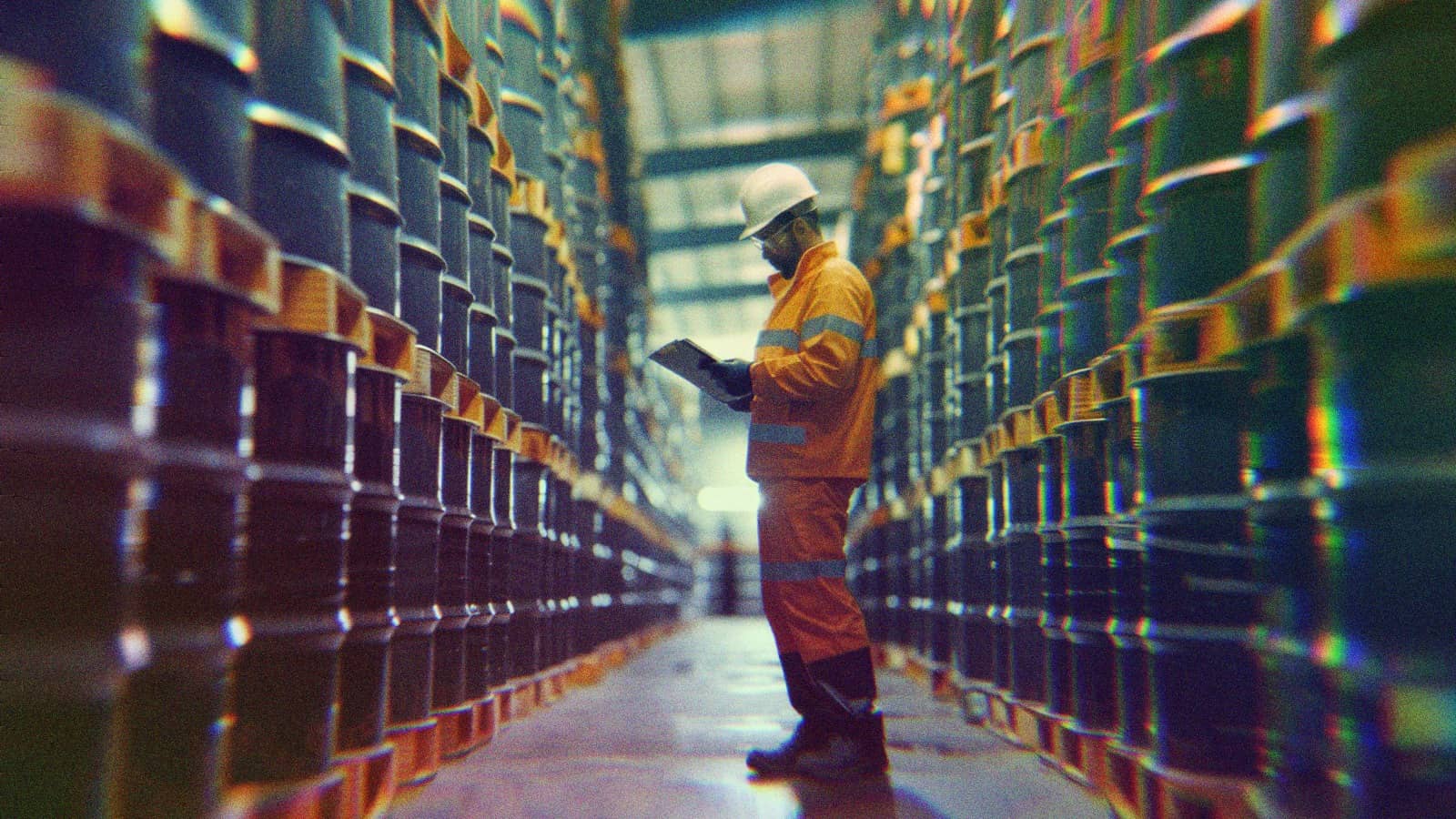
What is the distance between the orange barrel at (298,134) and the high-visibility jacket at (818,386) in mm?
1361

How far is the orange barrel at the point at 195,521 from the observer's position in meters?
1.98

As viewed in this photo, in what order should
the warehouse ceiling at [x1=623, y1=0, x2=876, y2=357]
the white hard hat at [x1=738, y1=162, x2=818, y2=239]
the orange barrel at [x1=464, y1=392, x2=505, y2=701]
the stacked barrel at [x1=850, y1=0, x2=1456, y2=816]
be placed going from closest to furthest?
1. the stacked barrel at [x1=850, y1=0, x2=1456, y2=816]
2. the white hard hat at [x1=738, y1=162, x2=818, y2=239]
3. the orange barrel at [x1=464, y1=392, x2=505, y2=701]
4. the warehouse ceiling at [x1=623, y1=0, x2=876, y2=357]

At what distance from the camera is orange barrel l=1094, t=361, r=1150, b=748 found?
3.07 m

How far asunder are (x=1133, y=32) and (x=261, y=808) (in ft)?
9.54

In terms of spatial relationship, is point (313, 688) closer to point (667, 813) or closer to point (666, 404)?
point (667, 813)

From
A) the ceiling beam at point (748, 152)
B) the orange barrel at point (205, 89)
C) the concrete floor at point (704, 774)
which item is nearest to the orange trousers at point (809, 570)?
the concrete floor at point (704, 774)

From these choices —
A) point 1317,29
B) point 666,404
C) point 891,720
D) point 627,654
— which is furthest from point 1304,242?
point 666,404

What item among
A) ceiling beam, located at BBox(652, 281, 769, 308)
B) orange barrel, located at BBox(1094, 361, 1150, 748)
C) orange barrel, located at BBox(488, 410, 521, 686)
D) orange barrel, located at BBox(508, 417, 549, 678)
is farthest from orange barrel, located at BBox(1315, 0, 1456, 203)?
ceiling beam, located at BBox(652, 281, 769, 308)

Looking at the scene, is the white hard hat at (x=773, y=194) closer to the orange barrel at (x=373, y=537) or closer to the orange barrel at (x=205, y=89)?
the orange barrel at (x=373, y=537)

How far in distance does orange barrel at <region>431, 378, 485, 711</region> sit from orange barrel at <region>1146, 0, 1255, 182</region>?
7.44 ft

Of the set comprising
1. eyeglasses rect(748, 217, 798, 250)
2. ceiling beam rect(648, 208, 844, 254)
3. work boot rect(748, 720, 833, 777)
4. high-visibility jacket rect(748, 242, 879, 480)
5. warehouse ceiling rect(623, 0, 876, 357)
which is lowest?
work boot rect(748, 720, 833, 777)

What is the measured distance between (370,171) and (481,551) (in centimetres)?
Result: 174

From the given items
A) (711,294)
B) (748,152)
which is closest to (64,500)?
(748,152)

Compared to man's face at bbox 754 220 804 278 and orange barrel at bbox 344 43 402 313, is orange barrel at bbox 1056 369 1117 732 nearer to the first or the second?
man's face at bbox 754 220 804 278
